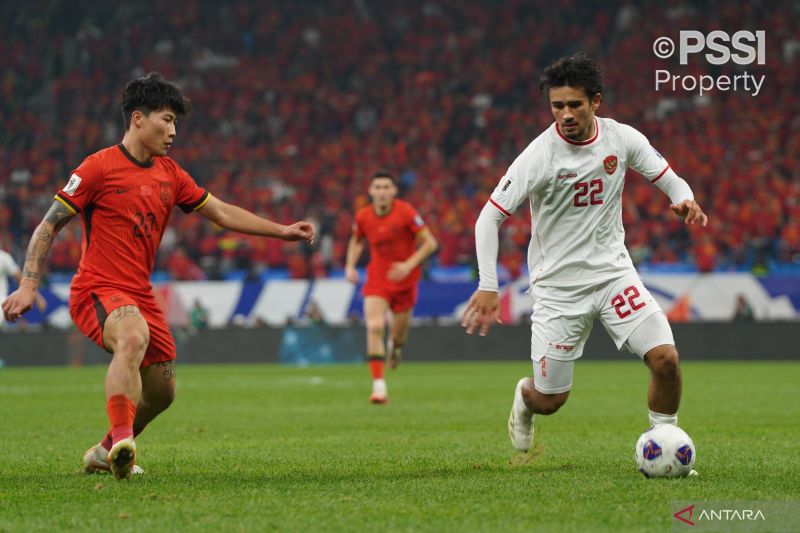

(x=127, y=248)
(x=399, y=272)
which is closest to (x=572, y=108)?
(x=127, y=248)

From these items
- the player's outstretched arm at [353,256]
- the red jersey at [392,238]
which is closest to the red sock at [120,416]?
the red jersey at [392,238]

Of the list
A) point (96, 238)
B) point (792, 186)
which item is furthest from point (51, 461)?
point (792, 186)

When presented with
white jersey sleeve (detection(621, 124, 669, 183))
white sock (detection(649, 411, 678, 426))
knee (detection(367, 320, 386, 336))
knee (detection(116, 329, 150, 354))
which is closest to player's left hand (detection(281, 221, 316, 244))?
knee (detection(116, 329, 150, 354))

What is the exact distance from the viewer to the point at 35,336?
24266 millimetres

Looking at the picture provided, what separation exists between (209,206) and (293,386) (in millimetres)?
9909

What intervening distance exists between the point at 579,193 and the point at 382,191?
752 centimetres

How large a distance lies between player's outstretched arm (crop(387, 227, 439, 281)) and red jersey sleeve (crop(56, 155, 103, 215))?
19.4ft

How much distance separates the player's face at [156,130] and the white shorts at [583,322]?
242cm

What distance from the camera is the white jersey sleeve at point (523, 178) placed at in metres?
6.76

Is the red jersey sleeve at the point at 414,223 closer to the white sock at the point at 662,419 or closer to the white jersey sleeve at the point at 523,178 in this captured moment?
the white jersey sleeve at the point at 523,178

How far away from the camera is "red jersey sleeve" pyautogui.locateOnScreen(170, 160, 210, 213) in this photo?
23.4 ft

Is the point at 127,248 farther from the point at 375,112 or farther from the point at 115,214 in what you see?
the point at 375,112

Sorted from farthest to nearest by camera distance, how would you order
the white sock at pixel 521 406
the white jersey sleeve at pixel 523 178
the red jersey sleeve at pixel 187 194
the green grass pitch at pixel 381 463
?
the white sock at pixel 521 406
the red jersey sleeve at pixel 187 194
the white jersey sleeve at pixel 523 178
the green grass pitch at pixel 381 463

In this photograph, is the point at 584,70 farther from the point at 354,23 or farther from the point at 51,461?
the point at 354,23
